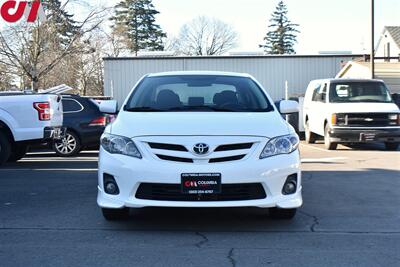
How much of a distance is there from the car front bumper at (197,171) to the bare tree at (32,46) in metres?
28.2

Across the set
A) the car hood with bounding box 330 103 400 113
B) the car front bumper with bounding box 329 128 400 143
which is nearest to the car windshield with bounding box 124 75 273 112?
the car front bumper with bounding box 329 128 400 143

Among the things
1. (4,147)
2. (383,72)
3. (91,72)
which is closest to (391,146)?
(4,147)

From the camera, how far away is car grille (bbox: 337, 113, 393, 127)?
14398 millimetres

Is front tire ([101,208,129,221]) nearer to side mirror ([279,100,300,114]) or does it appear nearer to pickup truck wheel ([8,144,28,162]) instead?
side mirror ([279,100,300,114])

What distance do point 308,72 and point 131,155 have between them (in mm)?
25935

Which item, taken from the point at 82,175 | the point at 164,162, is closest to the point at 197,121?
the point at 164,162

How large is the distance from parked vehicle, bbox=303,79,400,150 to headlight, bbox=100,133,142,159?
9.72 m

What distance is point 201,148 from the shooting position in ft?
17.6

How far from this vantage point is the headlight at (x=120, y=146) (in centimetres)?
550

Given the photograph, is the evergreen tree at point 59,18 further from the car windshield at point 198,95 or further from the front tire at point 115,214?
the front tire at point 115,214

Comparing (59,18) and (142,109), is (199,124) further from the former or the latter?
(59,18)

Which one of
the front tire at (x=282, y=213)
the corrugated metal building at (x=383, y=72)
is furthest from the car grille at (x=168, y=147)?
the corrugated metal building at (x=383, y=72)

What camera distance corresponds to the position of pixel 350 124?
14438mm

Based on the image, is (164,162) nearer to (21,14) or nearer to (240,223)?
(240,223)
